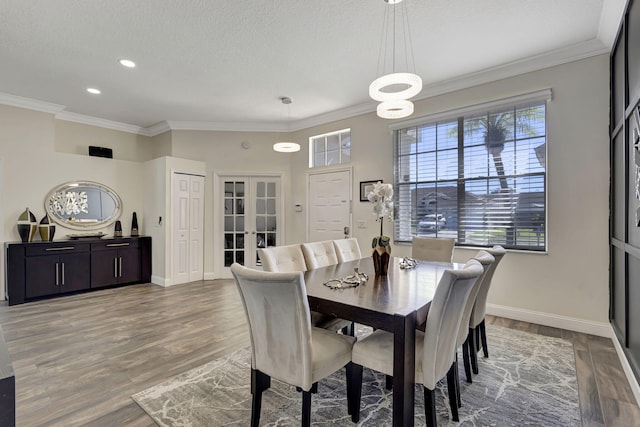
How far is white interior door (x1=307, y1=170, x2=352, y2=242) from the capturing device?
511cm

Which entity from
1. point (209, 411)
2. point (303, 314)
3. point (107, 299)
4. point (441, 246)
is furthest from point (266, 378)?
point (107, 299)

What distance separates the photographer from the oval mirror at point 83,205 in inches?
193

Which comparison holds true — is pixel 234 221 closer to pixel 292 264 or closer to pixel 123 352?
pixel 123 352

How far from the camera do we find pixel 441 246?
3.33m

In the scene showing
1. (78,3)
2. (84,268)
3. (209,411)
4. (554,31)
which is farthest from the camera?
(84,268)

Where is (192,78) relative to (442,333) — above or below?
above

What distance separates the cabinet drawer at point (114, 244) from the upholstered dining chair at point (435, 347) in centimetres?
489

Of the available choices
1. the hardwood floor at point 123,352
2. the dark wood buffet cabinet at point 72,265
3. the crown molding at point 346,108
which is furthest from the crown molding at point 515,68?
the dark wood buffet cabinet at point 72,265

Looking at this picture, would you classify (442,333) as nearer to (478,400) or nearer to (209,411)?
(478,400)

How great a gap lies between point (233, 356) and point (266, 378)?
2.33 feet

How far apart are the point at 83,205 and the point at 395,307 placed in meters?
5.67

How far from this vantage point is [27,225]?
14.4ft

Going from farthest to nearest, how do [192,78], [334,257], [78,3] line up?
[192,78], [334,257], [78,3]

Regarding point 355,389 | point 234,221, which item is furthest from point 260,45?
point 234,221
